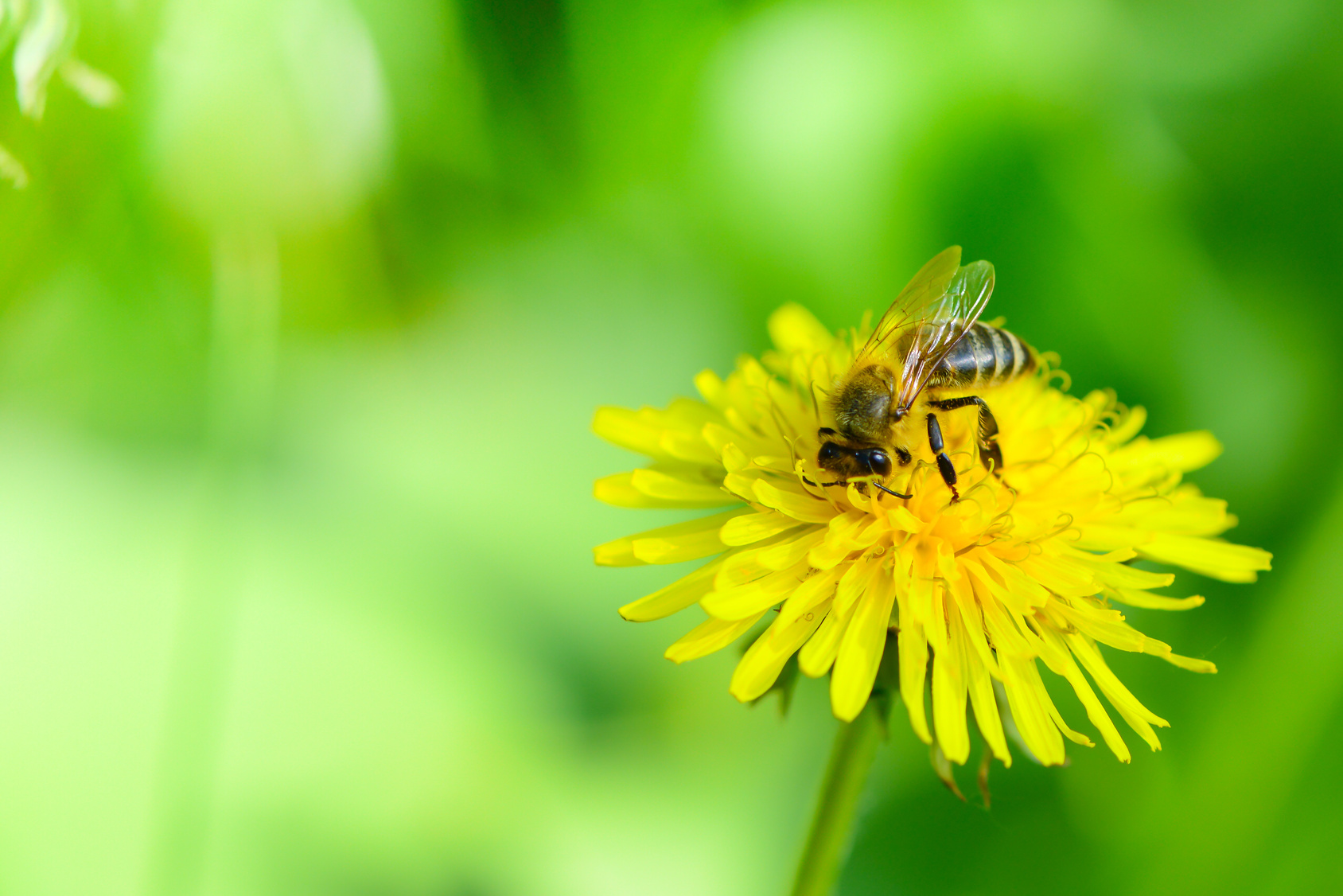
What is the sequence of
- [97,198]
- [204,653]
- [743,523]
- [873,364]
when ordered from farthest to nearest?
[97,198]
[204,653]
[873,364]
[743,523]

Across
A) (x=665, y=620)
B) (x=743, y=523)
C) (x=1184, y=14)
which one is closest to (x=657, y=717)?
(x=665, y=620)

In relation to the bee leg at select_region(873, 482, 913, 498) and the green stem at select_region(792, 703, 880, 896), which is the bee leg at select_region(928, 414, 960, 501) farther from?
the green stem at select_region(792, 703, 880, 896)

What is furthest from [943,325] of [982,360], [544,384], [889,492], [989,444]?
[544,384]

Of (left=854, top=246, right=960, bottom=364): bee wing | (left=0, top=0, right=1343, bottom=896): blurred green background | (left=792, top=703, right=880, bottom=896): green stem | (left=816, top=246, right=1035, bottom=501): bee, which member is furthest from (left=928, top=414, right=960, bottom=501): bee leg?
(left=0, top=0, right=1343, bottom=896): blurred green background

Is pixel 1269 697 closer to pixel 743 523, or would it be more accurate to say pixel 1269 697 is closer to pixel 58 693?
pixel 743 523

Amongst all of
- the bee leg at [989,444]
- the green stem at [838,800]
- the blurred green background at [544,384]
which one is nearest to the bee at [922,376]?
the bee leg at [989,444]

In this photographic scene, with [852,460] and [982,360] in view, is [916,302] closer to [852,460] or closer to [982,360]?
[982,360]
